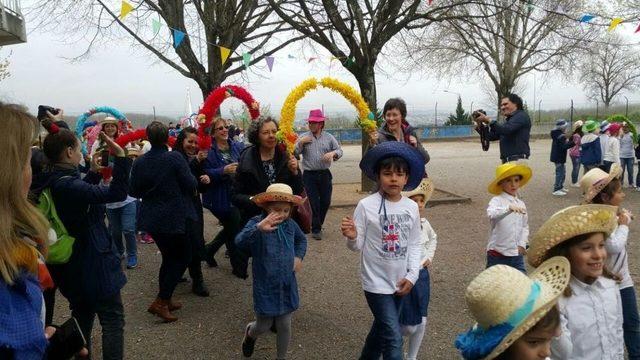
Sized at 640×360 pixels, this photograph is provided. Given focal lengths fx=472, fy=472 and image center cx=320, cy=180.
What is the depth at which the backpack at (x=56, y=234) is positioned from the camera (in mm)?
2828

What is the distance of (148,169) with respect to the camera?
172 inches

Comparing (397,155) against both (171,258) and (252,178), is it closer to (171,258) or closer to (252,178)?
(252,178)

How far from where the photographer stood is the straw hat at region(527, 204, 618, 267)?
2.26 metres

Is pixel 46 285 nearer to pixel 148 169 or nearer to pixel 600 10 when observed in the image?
pixel 148 169

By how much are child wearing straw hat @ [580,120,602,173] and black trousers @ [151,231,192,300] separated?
957cm

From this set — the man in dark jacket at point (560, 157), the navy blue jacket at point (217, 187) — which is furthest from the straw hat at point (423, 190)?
the man in dark jacket at point (560, 157)

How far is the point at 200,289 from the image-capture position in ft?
16.6

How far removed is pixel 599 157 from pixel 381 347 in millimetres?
9628

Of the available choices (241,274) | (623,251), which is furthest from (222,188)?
(623,251)

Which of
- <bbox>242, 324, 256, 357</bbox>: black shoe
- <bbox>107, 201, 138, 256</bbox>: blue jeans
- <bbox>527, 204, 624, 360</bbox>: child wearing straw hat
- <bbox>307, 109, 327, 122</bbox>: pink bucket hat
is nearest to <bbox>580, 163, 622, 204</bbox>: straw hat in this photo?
<bbox>527, 204, 624, 360</bbox>: child wearing straw hat

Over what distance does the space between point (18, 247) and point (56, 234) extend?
1345 millimetres

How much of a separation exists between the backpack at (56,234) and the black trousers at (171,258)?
1.43 metres

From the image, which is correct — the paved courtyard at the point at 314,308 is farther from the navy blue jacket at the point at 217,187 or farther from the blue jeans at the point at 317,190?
the navy blue jacket at the point at 217,187

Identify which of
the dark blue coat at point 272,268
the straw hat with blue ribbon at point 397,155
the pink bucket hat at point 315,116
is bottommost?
the dark blue coat at point 272,268
